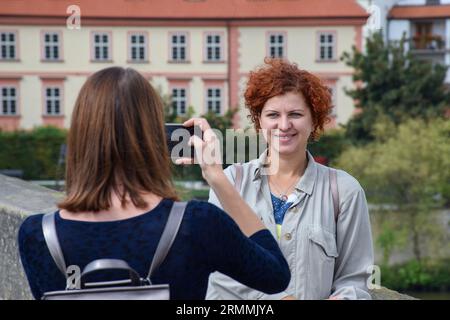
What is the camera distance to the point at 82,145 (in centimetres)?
134

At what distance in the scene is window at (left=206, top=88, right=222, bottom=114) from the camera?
40844 mm

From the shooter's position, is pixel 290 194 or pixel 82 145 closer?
pixel 82 145

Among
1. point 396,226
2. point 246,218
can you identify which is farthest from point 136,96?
point 396,226

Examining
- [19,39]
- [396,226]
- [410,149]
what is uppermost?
[19,39]

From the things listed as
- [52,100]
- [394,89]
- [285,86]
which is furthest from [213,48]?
[285,86]

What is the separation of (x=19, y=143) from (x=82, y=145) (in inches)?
1402

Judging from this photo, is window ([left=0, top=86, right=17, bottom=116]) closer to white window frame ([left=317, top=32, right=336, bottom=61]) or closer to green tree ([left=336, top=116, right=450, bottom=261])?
white window frame ([left=317, top=32, right=336, bottom=61])

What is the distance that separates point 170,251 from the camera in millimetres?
1319

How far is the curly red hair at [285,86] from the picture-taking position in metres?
1.96

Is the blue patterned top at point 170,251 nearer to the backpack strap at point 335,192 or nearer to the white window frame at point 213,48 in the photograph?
the backpack strap at point 335,192

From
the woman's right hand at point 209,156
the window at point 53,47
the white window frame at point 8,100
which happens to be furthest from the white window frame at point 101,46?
the woman's right hand at point 209,156

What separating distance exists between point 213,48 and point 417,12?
8374 mm
